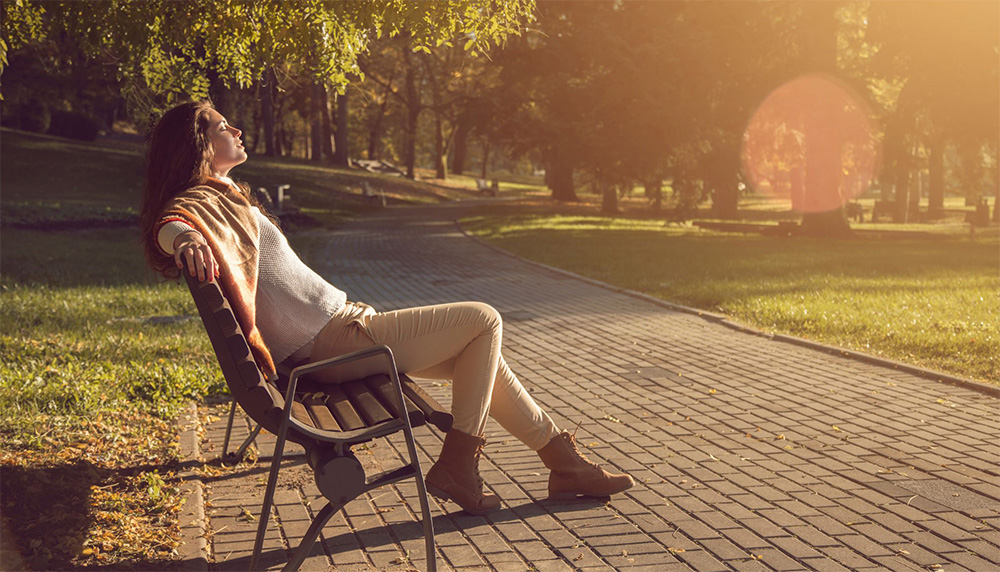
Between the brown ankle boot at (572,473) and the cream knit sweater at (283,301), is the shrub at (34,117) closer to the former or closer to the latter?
the cream knit sweater at (283,301)

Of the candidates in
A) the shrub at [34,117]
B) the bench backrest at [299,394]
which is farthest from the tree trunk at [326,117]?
the bench backrest at [299,394]

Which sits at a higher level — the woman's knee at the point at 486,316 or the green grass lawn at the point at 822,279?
the woman's knee at the point at 486,316

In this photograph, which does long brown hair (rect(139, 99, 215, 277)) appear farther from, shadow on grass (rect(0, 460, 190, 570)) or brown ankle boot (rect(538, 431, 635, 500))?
brown ankle boot (rect(538, 431, 635, 500))

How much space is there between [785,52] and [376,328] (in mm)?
26570

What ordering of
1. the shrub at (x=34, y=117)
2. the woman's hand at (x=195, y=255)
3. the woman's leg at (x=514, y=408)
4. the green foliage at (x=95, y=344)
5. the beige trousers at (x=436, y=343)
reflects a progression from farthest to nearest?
1. the shrub at (x=34, y=117)
2. the green foliage at (x=95, y=344)
3. the woman's leg at (x=514, y=408)
4. the beige trousers at (x=436, y=343)
5. the woman's hand at (x=195, y=255)

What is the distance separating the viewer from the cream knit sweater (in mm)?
3938

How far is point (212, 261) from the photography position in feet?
11.1

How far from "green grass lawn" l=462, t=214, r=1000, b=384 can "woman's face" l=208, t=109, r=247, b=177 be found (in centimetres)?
617

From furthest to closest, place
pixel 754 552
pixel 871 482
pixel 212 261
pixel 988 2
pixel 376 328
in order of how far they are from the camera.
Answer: pixel 988 2
pixel 871 482
pixel 376 328
pixel 754 552
pixel 212 261

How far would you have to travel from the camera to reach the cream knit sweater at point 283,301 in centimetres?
394

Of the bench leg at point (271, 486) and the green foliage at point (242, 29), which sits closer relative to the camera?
the bench leg at point (271, 486)

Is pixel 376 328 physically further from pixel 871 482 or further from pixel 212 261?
pixel 871 482

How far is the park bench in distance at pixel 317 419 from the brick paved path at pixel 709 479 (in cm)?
42

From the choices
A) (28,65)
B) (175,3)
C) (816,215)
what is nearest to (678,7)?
(816,215)
